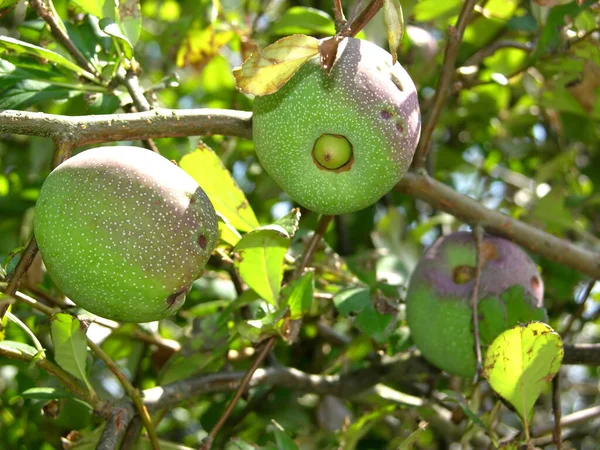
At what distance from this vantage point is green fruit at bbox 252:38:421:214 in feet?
3.17

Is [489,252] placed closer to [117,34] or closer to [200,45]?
[117,34]

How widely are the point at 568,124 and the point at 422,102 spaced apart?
52 cm

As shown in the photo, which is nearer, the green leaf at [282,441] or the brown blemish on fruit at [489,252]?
the green leaf at [282,441]

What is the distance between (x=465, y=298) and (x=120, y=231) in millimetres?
673

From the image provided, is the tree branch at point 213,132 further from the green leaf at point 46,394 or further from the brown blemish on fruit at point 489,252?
the green leaf at point 46,394

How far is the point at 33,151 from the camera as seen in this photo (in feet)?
6.53

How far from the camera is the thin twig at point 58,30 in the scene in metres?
1.22

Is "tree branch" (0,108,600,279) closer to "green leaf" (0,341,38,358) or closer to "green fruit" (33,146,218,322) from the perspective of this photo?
"green fruit" (33,146,218,322)

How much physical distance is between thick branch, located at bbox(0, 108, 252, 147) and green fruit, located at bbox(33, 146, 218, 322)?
3cm

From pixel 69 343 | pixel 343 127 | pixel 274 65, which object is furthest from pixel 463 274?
pixel 69 343

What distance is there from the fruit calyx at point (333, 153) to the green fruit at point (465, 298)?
1.38 feet

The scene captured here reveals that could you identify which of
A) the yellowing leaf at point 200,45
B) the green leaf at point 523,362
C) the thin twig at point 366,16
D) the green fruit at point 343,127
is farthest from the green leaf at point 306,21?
the green leaf at point 523,362

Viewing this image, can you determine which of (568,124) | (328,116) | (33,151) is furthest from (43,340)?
(568,124)

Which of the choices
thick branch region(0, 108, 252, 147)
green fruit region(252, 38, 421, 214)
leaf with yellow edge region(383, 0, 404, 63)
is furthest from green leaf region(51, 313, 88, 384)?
leaf with yellow edge region(383, 0, 404, 63)
